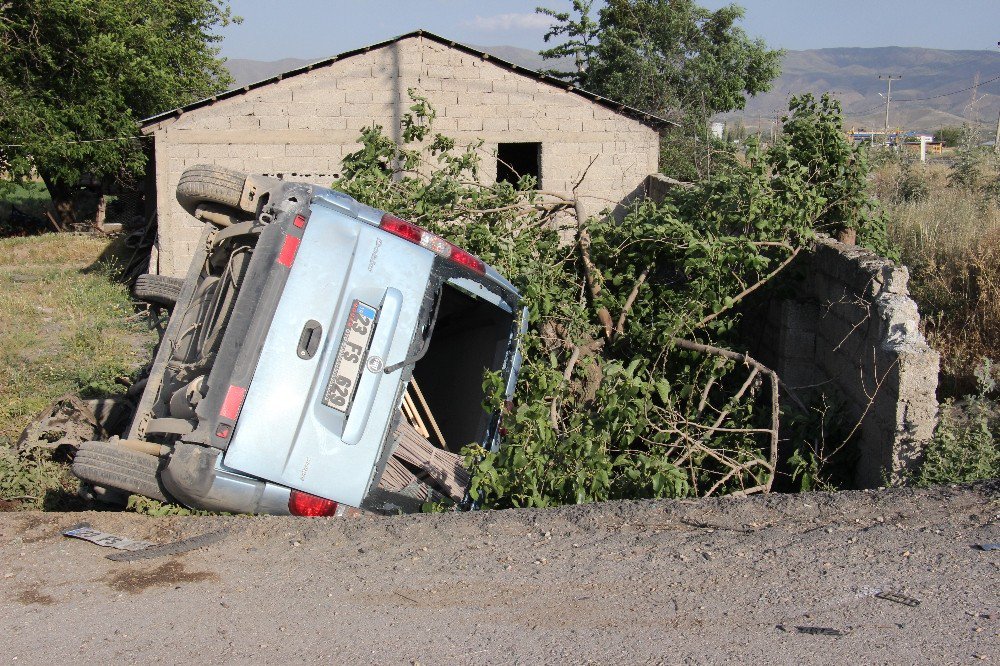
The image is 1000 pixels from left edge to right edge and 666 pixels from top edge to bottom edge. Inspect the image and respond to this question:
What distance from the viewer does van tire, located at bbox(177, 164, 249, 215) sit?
5.66 meters

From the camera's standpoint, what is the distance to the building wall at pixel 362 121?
13.9 meters

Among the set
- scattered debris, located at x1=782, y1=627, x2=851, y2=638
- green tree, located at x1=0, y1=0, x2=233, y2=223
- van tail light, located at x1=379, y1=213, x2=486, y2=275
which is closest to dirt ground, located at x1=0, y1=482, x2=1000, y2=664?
scattered debris, located at x1=782, y1=627, x2=851, y2=638

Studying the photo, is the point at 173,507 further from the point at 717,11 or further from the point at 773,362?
the point at 717,11

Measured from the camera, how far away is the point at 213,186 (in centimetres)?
565

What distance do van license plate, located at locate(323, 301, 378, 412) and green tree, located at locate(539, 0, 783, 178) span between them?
68.5ft

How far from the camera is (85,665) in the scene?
3316mm

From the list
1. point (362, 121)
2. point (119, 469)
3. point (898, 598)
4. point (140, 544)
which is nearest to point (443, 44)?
point (362, 121)

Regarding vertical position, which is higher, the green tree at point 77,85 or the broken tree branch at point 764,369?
the green tree at point 77,85

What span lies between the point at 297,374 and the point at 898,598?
9.35ft

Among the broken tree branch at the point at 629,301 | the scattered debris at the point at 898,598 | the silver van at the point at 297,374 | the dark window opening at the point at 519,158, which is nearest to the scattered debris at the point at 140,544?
the silver van at the point at 297,374

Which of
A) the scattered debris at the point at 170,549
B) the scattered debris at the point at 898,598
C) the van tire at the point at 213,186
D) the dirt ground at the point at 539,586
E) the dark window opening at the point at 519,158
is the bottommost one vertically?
the scattered debris at the point at 170,549

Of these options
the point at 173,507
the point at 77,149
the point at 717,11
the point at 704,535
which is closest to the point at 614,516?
the point at 704,535

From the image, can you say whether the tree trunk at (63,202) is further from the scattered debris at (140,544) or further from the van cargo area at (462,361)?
the scattered debris at (140,544)

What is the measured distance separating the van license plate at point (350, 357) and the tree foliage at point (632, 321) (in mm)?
882
